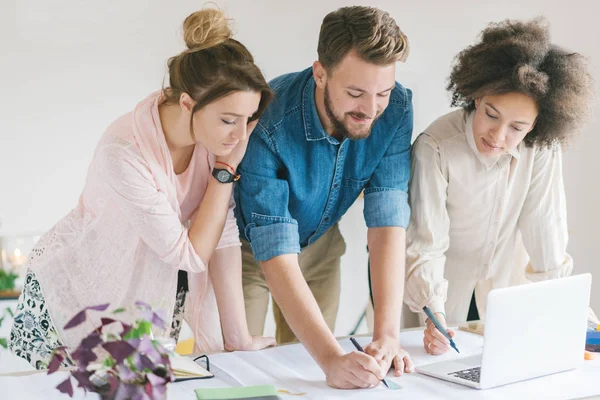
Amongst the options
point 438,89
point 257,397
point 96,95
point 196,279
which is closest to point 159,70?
point 96,95

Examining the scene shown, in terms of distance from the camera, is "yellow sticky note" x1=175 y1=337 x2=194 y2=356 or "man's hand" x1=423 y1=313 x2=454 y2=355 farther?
"yellow sticky note" x1=175 y1=337 x2=194 y2=356

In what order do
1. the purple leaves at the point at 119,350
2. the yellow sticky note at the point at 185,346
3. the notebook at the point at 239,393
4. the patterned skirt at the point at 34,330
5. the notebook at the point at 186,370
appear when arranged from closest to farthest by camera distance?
the purple leaves at the point at 119,350 < the notebook at the point at 239,393 < the notebook at the point at 186,370 < the patterned skirt at the point at 34,330 < the yellow sticky note at the point at 185,346

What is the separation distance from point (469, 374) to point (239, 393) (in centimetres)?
48

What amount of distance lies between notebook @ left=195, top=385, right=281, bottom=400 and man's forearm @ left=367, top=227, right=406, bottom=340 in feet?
1.18

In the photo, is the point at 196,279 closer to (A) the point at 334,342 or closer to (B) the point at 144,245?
(B) the point at 144,245

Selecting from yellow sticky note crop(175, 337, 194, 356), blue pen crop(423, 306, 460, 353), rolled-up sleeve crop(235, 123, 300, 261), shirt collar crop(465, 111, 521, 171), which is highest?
shirt collar crop(465, 111, 521, 171)

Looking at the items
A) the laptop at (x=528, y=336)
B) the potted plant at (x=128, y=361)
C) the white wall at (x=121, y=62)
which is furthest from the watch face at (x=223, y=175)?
the white wall at (x=121, y=62)

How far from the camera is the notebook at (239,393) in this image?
1.39 meters

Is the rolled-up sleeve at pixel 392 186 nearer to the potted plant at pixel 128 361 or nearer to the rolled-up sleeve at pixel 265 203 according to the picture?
the rolled-up sleeve at pixel 265 203

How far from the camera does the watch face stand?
1806 millimetres

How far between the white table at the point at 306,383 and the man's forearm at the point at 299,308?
59 mm

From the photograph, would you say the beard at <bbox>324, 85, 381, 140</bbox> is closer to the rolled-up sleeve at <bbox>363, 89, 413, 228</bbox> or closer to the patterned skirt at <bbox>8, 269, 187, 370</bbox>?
the rolled-up sleeve at <bbox>363, 89, 413, 228</bbox>

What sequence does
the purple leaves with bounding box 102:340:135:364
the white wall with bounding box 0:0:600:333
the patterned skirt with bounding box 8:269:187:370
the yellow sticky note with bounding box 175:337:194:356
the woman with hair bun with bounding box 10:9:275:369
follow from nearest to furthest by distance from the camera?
the purple leaves with bounding box 102:340:135:364 < the woman with hair bun with bounding box 10:9:275:369 < the patterned skirt with bounding box 8:269:187:370 < the white wall with bounding box 0:0:600:333 < the yellow sticky note with bounding box 175:337:194:356

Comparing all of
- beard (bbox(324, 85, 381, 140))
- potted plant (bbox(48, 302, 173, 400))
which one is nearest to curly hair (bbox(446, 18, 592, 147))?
beard (bbox(324, 85, 381, 140))
